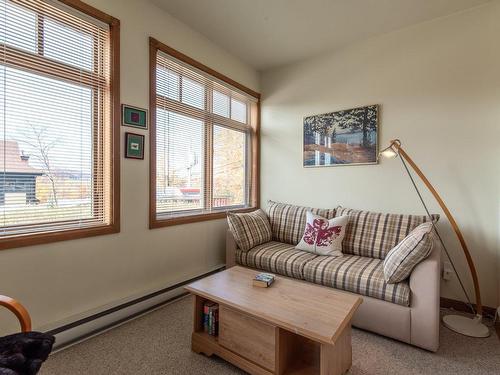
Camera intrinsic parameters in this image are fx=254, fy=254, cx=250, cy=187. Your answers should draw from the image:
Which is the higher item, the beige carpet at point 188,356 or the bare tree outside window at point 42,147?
the bare tree outside window at point 42,147

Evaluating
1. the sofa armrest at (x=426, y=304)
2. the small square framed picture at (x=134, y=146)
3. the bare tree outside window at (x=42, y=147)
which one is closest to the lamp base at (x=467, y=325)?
the sofa armrest at (x=426, y=304)

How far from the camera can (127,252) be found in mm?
2199

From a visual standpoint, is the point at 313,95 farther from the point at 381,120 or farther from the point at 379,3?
the point at 379,3

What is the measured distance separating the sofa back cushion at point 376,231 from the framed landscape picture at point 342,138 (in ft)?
2.17

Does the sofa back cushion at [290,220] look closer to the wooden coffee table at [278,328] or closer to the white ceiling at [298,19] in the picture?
the wooden coffee table at [278,328]

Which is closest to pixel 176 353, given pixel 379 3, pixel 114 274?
pixel 114 274

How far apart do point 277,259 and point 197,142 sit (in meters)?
1.55

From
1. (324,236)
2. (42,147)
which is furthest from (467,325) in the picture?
(42,147)

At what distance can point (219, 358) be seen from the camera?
1.68 m

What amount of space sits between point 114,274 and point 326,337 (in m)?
1.75

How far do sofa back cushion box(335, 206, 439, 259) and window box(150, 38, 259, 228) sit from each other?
1477 millimetres

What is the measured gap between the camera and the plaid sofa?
1826mm

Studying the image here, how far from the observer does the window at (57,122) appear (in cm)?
163

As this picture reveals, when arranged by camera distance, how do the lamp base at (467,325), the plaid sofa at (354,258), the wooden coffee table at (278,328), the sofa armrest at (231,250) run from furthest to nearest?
the sofa armrest at (231,250) < the lamp base at (467,325) < the plaid sofa at (354,258) < the wooden coffee table at (278,328)
